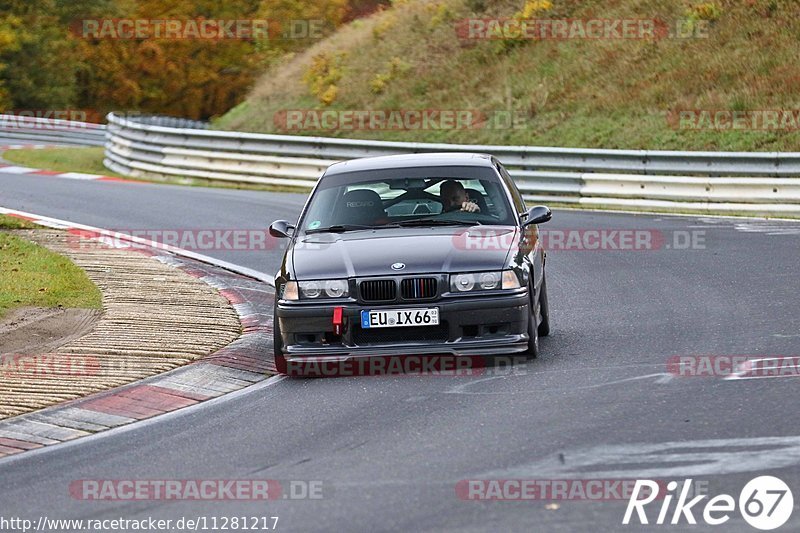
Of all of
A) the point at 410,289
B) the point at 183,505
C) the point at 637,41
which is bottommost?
the point at 183,505

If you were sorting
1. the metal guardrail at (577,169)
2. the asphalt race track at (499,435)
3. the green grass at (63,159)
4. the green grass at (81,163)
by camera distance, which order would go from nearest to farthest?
the asphalt race track at (499,435) < the metal guardrail at (577,169) < the green grass at (81,163) < the green grass at (63,159)

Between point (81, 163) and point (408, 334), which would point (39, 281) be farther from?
point (81, 163)

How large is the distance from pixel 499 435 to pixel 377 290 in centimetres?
216

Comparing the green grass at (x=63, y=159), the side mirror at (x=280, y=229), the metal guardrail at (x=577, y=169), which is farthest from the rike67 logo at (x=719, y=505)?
the green grass at (x=63, y=159)

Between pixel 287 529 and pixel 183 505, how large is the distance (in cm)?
73

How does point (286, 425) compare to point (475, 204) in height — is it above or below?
below

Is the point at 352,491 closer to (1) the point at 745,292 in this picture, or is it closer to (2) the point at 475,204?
(2) the point at 475,204

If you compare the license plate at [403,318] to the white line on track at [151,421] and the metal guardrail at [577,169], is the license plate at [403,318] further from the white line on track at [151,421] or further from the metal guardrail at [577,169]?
the metal guardrail at [577,169]

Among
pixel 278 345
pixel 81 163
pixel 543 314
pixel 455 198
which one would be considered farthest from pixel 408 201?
pixel 81 163

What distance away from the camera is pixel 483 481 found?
6.55m

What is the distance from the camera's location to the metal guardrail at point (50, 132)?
134ft

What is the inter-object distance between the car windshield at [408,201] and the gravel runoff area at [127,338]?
4.64 ft

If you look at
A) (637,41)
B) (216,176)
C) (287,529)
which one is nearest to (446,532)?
(287,529)

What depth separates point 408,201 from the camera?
1072cm
